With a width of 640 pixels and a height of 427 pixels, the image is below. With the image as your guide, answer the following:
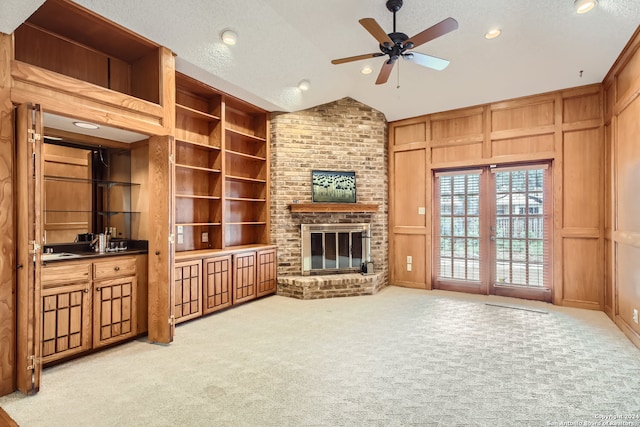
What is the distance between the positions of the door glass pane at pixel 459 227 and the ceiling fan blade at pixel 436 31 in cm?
312

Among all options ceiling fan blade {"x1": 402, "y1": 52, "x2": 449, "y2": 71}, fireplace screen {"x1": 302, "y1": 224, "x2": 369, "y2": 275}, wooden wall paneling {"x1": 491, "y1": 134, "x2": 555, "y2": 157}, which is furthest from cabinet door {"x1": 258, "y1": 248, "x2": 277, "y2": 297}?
wooden wall paneling {"x1": 491, "y1": 134, "x2": 555, "y2": 157}

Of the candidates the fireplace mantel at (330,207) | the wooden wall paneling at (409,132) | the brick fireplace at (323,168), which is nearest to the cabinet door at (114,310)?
the brick fireplace at (323,168)

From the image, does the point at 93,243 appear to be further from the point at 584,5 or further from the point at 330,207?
the point at 584,5

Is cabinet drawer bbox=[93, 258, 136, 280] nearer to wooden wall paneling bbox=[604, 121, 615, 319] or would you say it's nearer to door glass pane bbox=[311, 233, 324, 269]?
door glass pane bbox=[311, 233, 324, 269]

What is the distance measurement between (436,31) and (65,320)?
4.17 m

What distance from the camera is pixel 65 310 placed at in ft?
9.58

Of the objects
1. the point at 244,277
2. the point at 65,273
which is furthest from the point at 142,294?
the point at 244,277

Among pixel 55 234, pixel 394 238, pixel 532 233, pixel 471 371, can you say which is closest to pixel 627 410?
pixel 471 371

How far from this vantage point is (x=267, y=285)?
5352 millimetres

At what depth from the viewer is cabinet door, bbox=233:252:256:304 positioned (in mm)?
4746

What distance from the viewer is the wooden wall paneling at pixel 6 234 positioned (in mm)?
2438

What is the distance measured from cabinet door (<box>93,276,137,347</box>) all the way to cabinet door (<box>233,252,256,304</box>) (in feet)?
4.88

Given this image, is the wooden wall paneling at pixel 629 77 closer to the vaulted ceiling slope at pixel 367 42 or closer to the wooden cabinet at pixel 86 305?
the vaulted ceiling slope at pixel 367 42

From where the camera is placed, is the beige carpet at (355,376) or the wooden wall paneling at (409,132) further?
the wooden wall paneling at (409,132)
